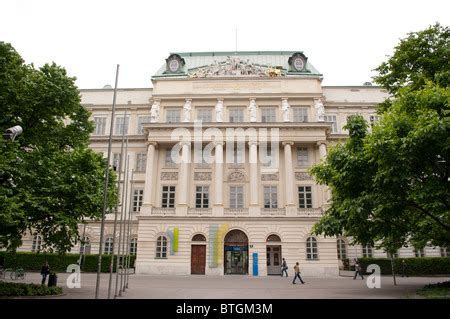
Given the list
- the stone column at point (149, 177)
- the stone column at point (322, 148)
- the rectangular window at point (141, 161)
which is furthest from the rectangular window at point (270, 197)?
the rectangular window at point (141, 161)

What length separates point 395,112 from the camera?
17.8 meters

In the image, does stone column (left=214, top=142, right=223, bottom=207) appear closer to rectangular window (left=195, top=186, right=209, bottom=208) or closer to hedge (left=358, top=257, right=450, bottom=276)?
rectangular window (left=195, top=186, right=209, bottom=208)

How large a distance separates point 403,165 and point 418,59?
10301 millimetres

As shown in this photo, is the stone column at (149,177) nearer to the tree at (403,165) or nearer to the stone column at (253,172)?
the stone column at (253,172)

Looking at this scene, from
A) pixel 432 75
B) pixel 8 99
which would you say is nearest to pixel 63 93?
pixel 8 99

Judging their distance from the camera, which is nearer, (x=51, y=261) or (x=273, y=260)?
(x=273, y=260)

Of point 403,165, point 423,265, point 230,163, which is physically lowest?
point 423,265

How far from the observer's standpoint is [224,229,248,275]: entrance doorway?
40.7 meters

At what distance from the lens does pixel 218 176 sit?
139ft

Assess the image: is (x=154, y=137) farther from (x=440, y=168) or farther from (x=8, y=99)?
(x=440, y=168)

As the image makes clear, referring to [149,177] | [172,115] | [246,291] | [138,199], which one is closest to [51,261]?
[138,199]

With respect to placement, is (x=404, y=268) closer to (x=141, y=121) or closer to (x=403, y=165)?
(x=403, y=165)
